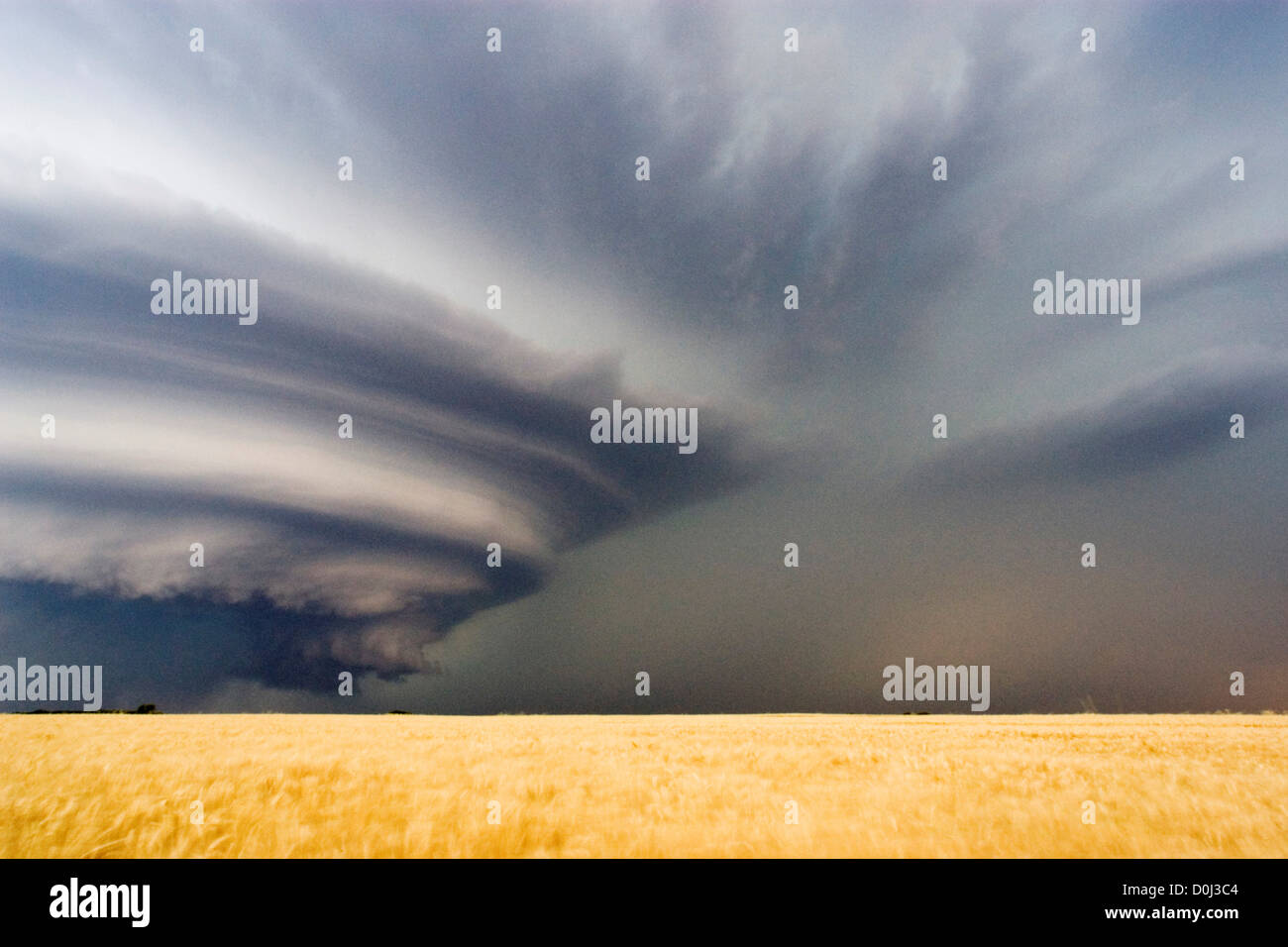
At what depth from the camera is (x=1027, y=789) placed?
1232cm

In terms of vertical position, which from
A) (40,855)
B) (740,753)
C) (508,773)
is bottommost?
(740,753)

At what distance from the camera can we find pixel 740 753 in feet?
57.0
